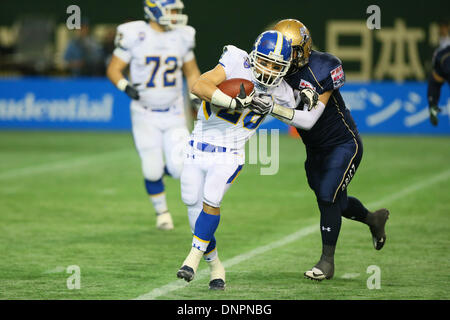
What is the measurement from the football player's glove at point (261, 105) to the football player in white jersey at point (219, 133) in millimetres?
31

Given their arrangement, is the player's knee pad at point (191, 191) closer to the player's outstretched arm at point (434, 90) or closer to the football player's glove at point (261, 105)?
the football player's glove at point (261, 105)

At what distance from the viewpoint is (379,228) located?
7043mm

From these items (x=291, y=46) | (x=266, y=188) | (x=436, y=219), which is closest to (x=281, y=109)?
(x=291, y=46)

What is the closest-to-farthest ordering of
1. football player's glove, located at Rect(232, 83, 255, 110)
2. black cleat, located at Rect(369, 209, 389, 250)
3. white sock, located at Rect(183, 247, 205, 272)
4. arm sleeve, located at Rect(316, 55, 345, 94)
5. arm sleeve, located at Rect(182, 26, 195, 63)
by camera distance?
football player's glove, located at Rect(232, 83, 255, 110) → white sock, located at Rect(183, 247, 205, 272) → arm sleeve, located at Rect(316, 55, 345, 94) → black cleat, located at Rect(369, 209, 389, 250) → arm sleeve, located at Rect(182, 26, 195, 63)

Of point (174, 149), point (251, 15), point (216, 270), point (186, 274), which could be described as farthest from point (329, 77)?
point (251, 15)

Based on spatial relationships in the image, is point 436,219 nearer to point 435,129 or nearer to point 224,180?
point 224,180

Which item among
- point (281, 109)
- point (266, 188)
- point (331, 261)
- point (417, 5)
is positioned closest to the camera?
point (281, 109)

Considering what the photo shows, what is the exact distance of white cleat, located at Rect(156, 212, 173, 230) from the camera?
8.53 m

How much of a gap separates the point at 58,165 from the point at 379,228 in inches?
273

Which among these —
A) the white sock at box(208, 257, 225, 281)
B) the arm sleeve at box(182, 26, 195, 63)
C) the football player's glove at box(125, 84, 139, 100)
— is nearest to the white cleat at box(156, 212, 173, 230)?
the football player's glove at box(125, 84, 139, 100)

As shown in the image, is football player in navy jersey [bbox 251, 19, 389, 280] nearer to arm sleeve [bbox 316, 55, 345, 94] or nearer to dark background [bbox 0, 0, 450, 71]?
arm sleeve [bbox 316, 55, 345, 94]

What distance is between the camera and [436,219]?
8.92 m

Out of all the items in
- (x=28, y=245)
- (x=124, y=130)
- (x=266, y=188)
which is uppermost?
(x=28, y=245)

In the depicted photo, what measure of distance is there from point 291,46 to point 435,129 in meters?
11.1
